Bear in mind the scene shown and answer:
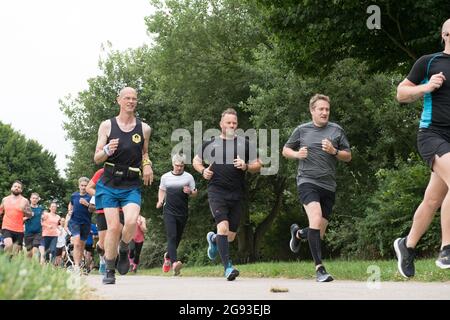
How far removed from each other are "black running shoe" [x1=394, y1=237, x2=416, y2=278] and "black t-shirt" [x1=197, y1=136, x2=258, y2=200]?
3476 millimetres

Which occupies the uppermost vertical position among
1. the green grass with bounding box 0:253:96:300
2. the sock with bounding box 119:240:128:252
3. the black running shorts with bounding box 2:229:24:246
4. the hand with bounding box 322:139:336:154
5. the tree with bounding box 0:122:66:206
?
the tree with bounding box 0:122:66:206

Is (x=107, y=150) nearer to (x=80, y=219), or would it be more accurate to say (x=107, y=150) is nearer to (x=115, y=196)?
(x=115, y=196)

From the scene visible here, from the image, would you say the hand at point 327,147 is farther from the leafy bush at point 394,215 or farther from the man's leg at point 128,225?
the leafy bush at point 394,215

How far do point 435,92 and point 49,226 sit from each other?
1887 cm

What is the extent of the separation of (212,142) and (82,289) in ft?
18.7

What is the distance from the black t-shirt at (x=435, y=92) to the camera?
24.4 ft

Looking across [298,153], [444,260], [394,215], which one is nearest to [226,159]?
[298,153]

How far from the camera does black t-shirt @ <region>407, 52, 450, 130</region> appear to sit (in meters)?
7.43

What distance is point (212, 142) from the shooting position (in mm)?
11172

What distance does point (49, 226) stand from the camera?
24.7 meters

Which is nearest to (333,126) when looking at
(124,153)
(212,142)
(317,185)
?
(317,185)

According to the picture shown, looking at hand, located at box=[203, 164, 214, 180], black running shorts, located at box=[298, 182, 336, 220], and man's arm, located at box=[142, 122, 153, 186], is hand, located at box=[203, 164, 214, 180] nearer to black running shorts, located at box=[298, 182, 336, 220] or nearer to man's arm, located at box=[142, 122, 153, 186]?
man's arm, located at box=[142, 122, 153, 186]

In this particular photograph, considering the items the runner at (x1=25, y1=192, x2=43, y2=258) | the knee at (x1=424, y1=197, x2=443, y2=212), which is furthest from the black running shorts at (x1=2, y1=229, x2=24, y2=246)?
the knee at (x1=424, y1=197, x2=443, y2=212)

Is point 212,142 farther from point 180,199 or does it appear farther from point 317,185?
point 180,199
